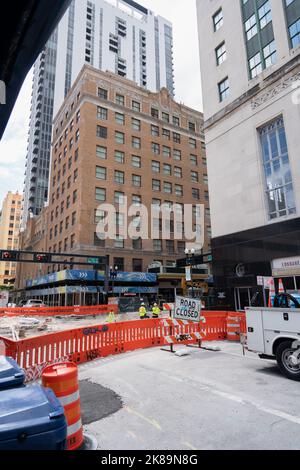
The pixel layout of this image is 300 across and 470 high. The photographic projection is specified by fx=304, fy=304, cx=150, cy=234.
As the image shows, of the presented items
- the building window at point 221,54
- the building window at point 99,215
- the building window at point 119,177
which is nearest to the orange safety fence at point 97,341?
the building window at point 221,54

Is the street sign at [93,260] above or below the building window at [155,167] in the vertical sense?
below

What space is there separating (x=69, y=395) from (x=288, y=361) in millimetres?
5639

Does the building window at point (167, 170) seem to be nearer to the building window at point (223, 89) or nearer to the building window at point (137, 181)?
the building window at point (137, 181)

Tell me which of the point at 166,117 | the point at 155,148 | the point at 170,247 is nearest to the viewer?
the point at 170,247

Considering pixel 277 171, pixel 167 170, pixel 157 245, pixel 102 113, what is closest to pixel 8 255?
pixel 157 245

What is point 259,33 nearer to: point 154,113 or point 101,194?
point 101,194

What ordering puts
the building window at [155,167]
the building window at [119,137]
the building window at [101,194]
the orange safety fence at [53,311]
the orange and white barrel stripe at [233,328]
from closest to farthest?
the orange and white barrel stripe at [233,328], the orange safety fence at [53,311], the building window at [101,194], the building window at [119,137], the building window at [155,167]

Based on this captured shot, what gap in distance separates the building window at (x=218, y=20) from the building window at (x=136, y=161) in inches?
963

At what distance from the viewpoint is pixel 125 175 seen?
48719mm

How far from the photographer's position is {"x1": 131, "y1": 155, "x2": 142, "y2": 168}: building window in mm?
50353

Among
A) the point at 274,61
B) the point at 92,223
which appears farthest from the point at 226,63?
the point at 92,223

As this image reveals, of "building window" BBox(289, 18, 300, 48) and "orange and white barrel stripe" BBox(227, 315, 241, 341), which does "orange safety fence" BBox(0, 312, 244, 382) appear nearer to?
"orange and white barrel stripe" BBox(227, 315, 241, 341)

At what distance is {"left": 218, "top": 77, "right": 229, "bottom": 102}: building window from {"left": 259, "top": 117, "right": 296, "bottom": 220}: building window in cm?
577

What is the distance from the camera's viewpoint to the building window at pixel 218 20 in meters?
28.1
